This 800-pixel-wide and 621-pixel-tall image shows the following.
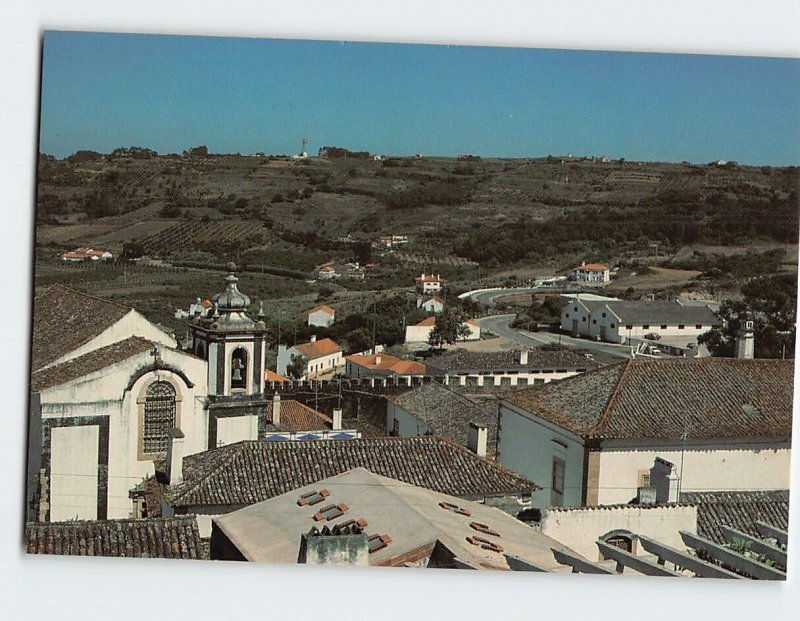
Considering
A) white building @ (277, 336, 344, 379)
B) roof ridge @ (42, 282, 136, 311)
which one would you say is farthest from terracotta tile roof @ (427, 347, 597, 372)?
roof ridge @ (42, 282, 136, 311)

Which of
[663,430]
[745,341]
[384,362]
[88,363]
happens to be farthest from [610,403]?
[88,363]

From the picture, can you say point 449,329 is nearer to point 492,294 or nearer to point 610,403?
point 492,294

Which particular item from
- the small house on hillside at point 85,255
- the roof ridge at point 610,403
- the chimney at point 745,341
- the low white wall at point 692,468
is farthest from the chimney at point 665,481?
the small house on hillside at point 85,255

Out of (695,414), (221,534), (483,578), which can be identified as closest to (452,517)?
(483,578)

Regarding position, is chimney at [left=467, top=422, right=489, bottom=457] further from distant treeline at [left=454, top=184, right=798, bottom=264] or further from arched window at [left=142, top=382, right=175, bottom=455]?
arched window at [left=142, top=382, right=175, bottom=455]

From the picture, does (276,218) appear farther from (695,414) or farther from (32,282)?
(695,414)

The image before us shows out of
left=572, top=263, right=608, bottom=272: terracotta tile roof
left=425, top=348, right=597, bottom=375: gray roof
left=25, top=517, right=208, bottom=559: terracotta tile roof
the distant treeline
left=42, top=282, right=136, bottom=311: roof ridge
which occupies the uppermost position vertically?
the distant treeline
